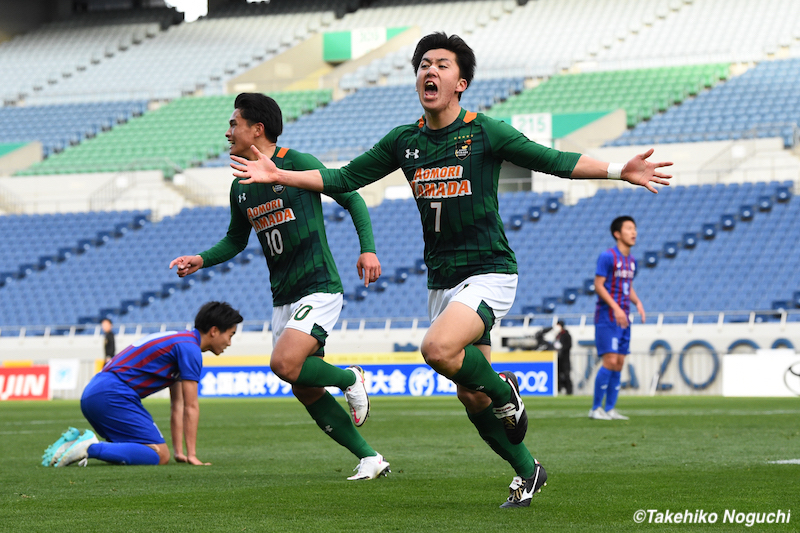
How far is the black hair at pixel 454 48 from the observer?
5.65m

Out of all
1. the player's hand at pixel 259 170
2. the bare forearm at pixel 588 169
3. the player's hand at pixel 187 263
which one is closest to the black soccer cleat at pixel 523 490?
the bare forearm at pixel 588 169

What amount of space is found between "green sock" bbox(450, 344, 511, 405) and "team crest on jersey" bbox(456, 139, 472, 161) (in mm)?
945

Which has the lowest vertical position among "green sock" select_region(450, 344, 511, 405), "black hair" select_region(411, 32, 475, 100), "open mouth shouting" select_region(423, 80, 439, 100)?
"green sock" select_region(450, 344, 511, 405)

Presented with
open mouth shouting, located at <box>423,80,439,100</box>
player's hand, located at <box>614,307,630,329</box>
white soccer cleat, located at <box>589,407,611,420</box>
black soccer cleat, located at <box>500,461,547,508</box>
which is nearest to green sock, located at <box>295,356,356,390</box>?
black soccer cleat, located at <box>500,461,547,508</box>

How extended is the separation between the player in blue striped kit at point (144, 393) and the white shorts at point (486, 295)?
286 cm

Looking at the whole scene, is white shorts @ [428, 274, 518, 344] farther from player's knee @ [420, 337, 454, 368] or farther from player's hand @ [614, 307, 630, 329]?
player's hand @ [614, 307, 630, 329]

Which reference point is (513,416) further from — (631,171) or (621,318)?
(621,318)

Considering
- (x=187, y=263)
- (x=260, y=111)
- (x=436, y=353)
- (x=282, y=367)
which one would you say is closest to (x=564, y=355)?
(x=260, y=111)

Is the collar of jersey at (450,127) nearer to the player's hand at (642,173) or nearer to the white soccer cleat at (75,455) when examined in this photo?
the player's hand at (642,173)

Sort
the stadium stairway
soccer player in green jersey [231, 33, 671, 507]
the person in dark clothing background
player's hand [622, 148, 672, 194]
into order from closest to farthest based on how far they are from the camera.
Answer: player's hand [622, 148, 672, 194]
soccer player in green jersey [231, 33, 671, 507]
the person in dark clothing background
the stadium stairway

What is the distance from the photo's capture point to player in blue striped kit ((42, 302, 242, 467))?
8039 mm

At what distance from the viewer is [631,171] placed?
5.09 m

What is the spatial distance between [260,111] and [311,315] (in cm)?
129

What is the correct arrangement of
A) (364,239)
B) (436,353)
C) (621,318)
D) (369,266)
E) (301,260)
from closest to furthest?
(436,353), (369,266), (364,239), (301,260), (621,318)
